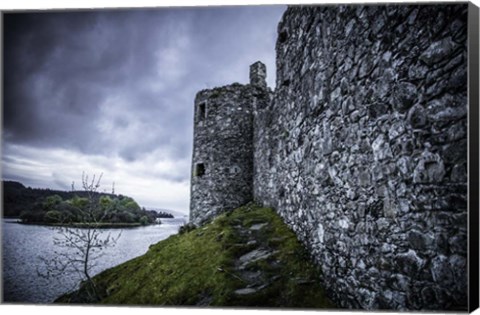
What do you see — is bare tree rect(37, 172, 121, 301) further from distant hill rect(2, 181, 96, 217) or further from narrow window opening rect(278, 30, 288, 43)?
narrow window opening rect(278, 30, 288, 43)

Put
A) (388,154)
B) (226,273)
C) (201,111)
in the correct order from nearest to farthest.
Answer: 1. (388,154)
2. (226,273)
3. (201,111)

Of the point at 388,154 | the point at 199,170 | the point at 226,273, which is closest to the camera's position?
the point at 388,154

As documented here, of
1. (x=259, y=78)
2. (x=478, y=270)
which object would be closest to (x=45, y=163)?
(x=478, y=270)

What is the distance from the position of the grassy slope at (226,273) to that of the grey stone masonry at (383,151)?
290mm

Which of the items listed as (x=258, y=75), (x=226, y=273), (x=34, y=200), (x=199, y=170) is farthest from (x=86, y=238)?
(x=258, y=75)

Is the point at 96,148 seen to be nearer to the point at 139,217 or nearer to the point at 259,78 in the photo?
the point at 139,217

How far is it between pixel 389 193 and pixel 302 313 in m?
1.65

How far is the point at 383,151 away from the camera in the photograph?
2.55m

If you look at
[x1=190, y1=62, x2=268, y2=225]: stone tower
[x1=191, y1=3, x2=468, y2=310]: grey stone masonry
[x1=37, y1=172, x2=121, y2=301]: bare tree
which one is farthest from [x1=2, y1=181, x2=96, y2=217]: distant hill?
Answer: [x1=190, y1=62, x2=268, y2=225]: stone tower

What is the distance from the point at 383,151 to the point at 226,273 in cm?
253

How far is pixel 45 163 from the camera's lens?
15.9ft

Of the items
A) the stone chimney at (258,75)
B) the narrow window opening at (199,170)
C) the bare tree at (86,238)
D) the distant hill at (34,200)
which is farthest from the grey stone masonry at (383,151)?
the narrow window opening at (199,170)

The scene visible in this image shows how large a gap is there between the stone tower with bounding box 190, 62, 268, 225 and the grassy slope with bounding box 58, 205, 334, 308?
2.61 metres

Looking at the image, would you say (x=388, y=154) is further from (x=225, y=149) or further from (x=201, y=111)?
(x=201, y=111)
